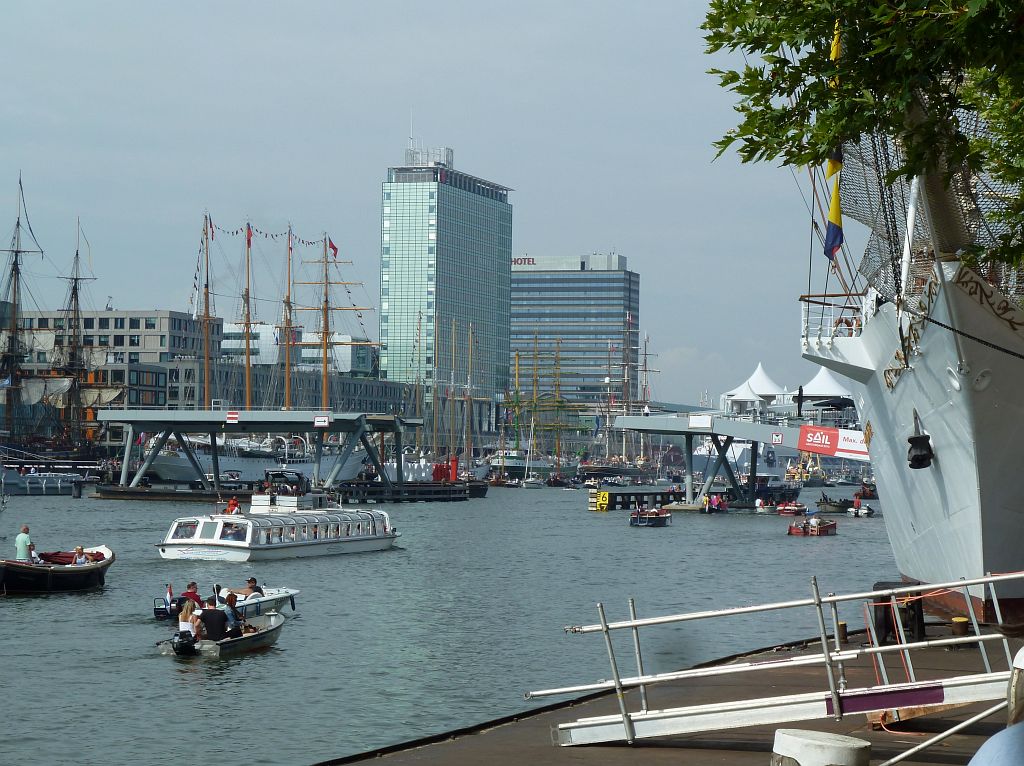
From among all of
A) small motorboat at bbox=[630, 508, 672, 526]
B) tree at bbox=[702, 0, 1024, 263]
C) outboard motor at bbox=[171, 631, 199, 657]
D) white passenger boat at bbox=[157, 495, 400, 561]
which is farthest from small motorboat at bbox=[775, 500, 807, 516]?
tree at bbox=[702, 0, 1024, 263]

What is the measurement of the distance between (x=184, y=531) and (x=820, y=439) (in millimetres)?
31678

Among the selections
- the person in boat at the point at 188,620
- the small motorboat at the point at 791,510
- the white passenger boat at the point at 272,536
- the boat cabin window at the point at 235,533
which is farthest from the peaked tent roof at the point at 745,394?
the person in boat at the point at 188,620

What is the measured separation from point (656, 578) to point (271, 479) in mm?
82367

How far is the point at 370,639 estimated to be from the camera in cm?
3100

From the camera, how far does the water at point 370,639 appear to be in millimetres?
20844

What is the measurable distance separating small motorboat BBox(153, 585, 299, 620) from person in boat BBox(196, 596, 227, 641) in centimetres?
267

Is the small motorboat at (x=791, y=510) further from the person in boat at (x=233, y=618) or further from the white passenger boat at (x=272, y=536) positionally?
the person in boat at (x=233, y=618)

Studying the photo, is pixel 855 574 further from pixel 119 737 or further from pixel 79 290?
pixel 79 290

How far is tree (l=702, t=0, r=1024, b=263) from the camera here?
9.33 m

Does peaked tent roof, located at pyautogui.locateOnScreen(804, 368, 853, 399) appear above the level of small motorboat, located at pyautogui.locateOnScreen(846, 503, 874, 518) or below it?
above

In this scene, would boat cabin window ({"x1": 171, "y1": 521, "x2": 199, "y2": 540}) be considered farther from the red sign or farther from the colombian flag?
the colombian flag

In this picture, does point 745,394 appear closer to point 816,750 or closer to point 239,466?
point 239,466

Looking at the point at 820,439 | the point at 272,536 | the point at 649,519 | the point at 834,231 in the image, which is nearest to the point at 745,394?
the point at 649,519

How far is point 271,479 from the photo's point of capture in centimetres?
12488
